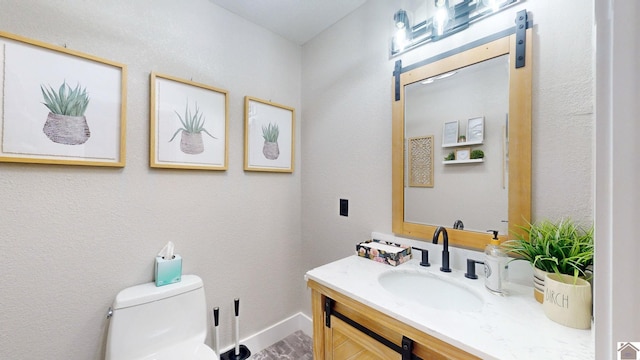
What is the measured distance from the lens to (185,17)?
1.47m

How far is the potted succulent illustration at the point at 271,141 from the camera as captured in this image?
181 cm

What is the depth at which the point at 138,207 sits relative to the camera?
1.31 metres

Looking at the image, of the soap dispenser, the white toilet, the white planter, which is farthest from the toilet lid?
the white planter

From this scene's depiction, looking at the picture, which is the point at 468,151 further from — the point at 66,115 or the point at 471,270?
the point at 66,115

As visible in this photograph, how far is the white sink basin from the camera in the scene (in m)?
1.04

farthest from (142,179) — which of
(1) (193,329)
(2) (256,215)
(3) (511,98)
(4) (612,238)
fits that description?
(3) (511,98)

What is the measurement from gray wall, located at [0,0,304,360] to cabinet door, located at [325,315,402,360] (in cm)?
84

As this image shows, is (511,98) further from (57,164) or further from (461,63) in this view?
(57,164)

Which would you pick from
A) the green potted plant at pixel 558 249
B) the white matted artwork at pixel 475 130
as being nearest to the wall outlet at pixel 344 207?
the white matted artwork at pixel 475 130

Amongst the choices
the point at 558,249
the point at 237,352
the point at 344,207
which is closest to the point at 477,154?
the point at 558,249

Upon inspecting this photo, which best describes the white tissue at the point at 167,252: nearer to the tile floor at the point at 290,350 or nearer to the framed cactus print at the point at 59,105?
the framed cactus print at the point at 59,105

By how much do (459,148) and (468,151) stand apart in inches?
1.7

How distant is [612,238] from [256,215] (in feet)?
5.56

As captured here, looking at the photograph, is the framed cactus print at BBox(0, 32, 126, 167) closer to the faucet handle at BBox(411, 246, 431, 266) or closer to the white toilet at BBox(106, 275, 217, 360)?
the white toilet at BBox(106, 275, 217, 360)
